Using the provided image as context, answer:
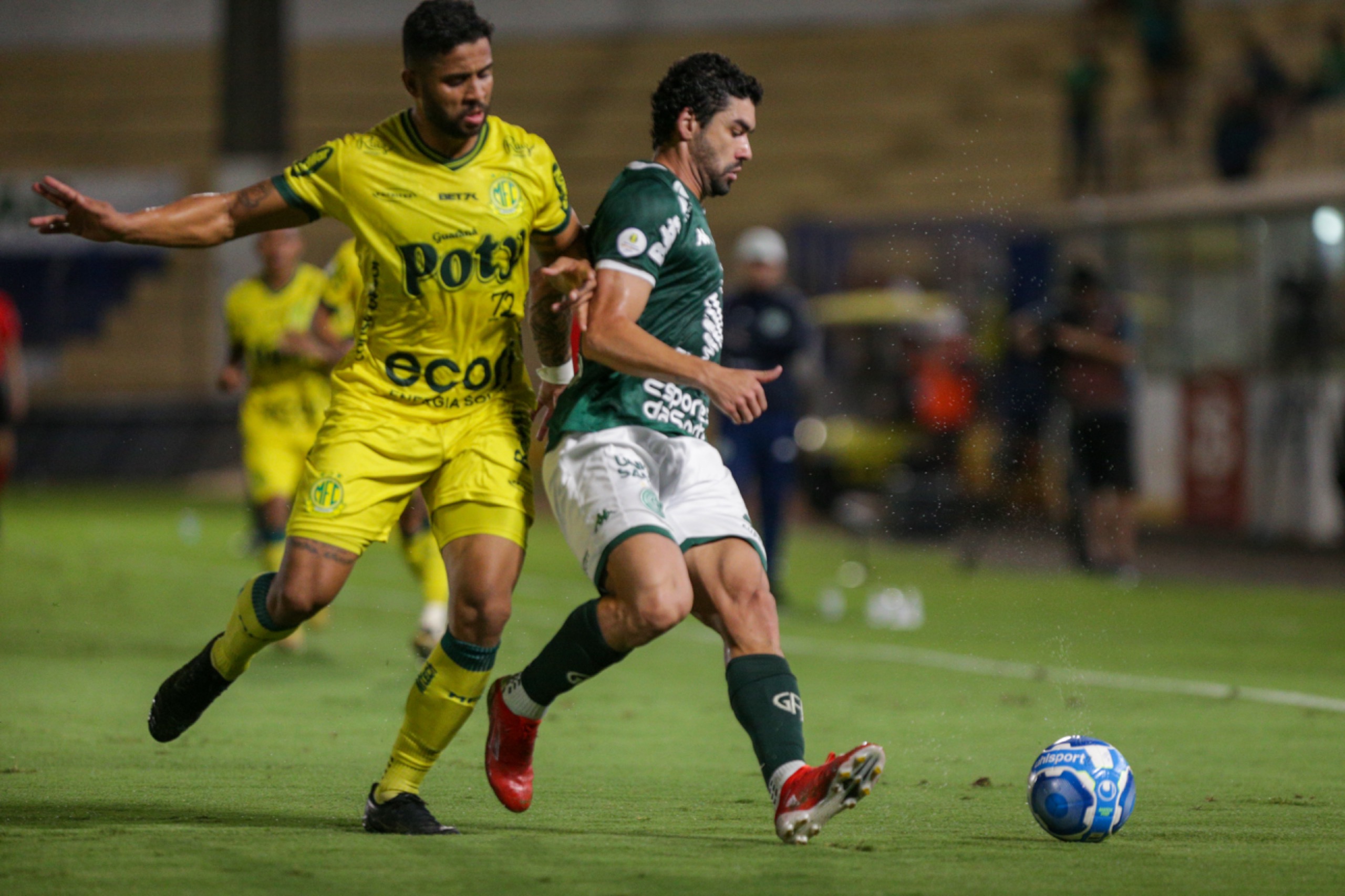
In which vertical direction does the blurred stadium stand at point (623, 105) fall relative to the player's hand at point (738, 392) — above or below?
below

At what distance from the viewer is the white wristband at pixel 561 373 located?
5.50m

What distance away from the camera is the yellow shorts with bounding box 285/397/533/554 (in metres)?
5.11

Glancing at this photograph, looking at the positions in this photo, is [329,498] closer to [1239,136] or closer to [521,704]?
[521,704]

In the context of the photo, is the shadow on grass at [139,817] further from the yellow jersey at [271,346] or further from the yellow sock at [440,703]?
the yellow jersey at [271,346]

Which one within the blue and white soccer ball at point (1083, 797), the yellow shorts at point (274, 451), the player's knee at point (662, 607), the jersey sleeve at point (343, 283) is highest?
the player's knee at point (662, 607)

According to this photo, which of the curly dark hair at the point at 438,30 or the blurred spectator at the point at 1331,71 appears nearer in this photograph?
the curly dark hair at the point at 438,30

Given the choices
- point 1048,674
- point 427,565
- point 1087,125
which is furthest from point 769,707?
point 1087,125

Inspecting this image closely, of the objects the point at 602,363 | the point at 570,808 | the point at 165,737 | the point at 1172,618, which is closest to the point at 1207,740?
the point at 570,808

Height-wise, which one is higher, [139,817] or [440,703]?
[440,703]

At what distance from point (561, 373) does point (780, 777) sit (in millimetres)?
1466

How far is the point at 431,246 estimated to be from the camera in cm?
508

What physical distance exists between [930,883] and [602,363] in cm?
168

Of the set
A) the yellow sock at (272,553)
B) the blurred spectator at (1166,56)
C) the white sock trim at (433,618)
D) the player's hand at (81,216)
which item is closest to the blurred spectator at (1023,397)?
the blurred spectator at (1166,56)

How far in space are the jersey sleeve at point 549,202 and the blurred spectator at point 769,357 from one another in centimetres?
736
